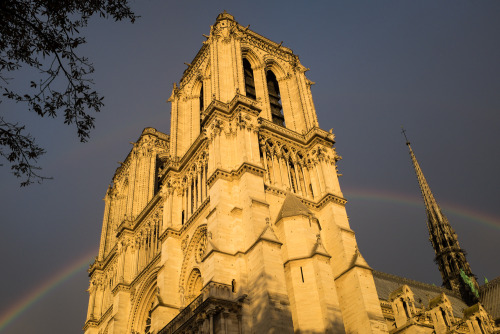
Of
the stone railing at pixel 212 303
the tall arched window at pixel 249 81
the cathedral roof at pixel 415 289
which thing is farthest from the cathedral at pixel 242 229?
the cathedral roof at pixel 415 289

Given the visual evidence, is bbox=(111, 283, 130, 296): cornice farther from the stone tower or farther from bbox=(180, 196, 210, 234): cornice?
bbox=(180, 196, 210, 234): cornice

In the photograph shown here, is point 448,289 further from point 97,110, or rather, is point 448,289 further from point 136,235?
point 97,110

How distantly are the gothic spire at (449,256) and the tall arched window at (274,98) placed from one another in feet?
112

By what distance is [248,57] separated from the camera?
38.7 m

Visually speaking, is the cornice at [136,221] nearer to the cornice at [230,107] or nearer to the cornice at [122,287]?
the cornice at [122,287]

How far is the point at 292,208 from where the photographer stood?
26.9m

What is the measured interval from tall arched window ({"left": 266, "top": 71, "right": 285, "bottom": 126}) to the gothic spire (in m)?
34.1

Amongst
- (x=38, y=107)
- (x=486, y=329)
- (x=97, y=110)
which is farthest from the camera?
(x=486, y=329)

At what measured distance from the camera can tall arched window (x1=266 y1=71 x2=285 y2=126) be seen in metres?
37.2

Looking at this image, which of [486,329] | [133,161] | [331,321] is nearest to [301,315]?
[331,321]

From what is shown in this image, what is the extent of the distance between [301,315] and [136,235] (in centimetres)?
2073

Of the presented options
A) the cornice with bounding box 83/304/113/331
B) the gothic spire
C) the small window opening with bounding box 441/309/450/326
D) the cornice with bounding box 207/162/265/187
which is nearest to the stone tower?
the cornice with bounding box 207/162/265/187

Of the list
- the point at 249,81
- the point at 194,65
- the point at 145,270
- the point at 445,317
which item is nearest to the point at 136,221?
the point at 145,270

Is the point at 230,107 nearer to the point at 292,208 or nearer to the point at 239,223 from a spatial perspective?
the point at 292,208
